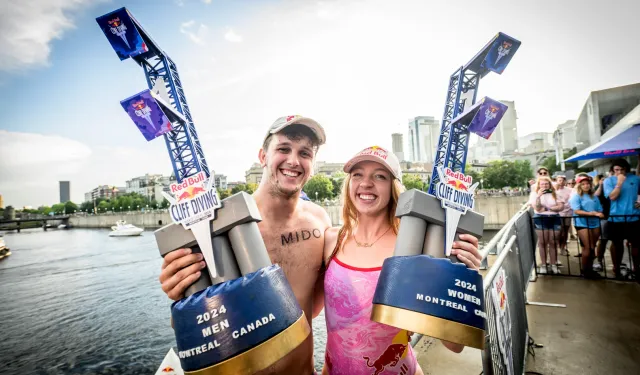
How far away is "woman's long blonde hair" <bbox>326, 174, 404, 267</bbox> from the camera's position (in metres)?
2.07

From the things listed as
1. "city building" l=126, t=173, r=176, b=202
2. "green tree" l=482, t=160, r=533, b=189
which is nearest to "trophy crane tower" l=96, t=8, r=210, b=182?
"green tree" l=482, t=160, r=533, b=189

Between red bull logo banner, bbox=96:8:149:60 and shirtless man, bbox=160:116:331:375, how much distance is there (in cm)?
99

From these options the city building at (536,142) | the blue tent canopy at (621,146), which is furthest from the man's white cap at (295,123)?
the city building at (536,142)

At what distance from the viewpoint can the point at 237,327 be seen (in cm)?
120

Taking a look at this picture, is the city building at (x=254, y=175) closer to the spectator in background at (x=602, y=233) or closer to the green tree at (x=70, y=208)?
the spectator in background at (x=602, y=233)

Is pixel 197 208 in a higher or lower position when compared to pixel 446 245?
higher

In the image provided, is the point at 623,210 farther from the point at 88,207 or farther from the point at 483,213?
the point at 88,207

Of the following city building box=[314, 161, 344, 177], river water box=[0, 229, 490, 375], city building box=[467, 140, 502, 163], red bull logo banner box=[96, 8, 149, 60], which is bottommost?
river water box=[0, 229, 490, 375]

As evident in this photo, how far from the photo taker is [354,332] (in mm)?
1824

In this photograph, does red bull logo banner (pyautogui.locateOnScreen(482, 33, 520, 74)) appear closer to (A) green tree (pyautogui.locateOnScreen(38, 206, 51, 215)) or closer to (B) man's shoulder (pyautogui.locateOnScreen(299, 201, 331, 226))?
(B) man's shoulder (pyautogui.locateOnScreen(299, 201, 331, 226))

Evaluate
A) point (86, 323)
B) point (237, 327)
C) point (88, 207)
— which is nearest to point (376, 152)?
point (237, 327)

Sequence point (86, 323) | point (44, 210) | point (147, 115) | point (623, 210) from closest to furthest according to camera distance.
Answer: point (147, 115) → point (623, 210) → point (86, 323) → point (44, 210)

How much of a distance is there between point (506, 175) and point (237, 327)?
71.8m

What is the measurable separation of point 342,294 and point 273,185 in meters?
1.00
